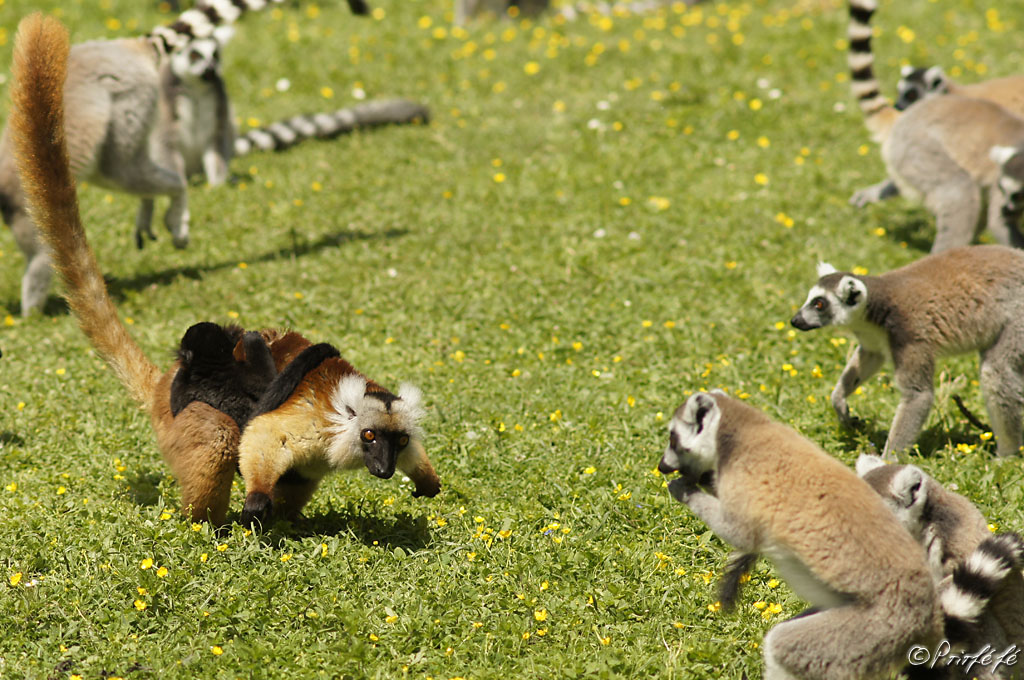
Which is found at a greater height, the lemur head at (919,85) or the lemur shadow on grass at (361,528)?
the lemur head at (919,85)

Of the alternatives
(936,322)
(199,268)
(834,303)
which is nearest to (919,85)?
(936,322)

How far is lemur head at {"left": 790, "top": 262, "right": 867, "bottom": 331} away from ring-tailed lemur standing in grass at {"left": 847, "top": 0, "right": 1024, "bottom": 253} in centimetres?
310

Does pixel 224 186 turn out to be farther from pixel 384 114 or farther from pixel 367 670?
pixel 367 670

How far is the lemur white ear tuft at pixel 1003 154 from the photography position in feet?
26.1

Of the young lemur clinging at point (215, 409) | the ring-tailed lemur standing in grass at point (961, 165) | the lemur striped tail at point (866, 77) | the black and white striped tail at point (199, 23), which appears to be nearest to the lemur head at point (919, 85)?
the lemur striped tail at point (866, 77)

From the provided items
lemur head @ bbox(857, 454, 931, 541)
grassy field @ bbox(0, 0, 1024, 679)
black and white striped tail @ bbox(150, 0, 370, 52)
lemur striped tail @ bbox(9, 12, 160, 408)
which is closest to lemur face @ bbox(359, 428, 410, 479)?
grassy field @ bbox(0, 0, 1024, 679)

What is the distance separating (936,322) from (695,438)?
2731 mm

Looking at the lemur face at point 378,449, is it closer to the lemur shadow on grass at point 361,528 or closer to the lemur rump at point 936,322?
the lemur shadow on grass at point 361,528

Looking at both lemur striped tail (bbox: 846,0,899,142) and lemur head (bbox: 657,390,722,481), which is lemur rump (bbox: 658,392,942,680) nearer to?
lemur head (bbox: 657,390,722,481)

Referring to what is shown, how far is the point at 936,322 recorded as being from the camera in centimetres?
579

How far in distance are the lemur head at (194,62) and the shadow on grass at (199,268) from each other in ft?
8.08

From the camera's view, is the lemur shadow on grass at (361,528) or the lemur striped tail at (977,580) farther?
the lemur shadow on grass at (361,528)

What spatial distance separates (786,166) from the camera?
426 inches

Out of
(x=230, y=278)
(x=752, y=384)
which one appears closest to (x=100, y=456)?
(x=230, y=278)
